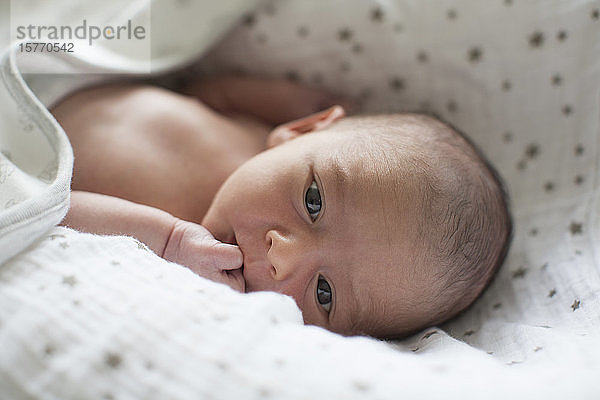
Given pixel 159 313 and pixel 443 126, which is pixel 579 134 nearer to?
pixel 443 126

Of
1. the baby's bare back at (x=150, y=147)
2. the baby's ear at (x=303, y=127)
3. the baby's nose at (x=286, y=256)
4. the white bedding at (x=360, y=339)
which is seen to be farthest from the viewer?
the baby's ear at (x=303, y=127)

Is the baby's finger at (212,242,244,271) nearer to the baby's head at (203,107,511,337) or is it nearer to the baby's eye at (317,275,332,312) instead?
the baby's head at (203,107,511,337)

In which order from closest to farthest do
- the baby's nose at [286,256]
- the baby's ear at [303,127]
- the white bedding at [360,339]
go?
the white bedding at [360,339] → the baby's nose at [286,256] → the baby's ear at [303,127]

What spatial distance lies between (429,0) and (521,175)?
0.47 meters

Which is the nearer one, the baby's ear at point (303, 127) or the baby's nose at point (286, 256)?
the baby's nose at point (286, 256)

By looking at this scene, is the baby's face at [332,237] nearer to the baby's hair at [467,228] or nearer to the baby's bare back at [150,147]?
the baby's hair at [467,228]

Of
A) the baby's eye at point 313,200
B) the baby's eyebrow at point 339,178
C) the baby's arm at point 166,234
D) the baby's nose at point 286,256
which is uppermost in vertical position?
the baby's eyebrow at point 339,178

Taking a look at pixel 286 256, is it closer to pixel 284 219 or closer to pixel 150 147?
pixel 284 219

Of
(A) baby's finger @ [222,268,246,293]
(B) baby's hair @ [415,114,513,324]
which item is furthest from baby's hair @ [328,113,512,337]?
(A) baby's finger @ [222,268,246,293]

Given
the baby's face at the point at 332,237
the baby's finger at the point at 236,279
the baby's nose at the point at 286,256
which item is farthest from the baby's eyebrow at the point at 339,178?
the baby's finger at the point at 236,279

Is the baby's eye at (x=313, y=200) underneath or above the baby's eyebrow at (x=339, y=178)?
underneath

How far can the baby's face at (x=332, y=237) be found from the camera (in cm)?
100

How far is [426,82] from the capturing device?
1460 millimetres

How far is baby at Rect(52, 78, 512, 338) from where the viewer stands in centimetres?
100
